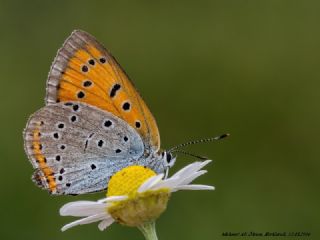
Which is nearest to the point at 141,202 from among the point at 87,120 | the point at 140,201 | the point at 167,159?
the point at 140,201

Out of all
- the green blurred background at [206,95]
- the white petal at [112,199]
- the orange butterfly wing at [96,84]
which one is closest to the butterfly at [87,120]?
the orange butterfly wing at [96,84]

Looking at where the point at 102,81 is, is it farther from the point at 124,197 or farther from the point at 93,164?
the point at 124,197

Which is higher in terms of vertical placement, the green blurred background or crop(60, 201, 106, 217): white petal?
crop(60, 201, 106, 217): white petal

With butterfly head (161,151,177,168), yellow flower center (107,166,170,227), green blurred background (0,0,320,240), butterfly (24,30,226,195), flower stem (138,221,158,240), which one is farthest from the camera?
green blurred background (0,0,320,240)

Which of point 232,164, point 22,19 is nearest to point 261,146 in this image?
point 232,164

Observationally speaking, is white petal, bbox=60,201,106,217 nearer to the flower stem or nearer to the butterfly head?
the flower stem

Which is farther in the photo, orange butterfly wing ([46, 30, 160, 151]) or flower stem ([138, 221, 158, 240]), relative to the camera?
orange butterfly wing ([46, 30, 160, 151])

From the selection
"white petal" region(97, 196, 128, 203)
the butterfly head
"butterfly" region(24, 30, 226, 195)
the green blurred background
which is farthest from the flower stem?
the green blurred background
